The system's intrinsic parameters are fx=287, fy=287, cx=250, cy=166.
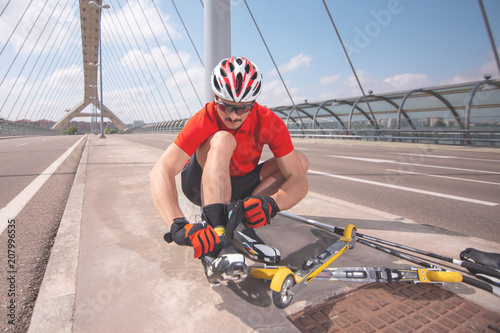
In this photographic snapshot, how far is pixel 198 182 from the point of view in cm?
237

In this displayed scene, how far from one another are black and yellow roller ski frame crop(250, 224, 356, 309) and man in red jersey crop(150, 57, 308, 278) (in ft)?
1.01

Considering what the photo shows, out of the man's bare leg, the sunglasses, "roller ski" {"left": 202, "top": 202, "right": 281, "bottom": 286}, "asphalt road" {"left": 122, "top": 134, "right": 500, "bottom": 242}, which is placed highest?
the sunglasses

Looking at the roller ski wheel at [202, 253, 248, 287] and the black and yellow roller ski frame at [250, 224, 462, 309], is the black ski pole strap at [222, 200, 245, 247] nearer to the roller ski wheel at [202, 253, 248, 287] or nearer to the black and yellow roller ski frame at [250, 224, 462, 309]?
the roller ski wheel at [202, 253, 248, 287]

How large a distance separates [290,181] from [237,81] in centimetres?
91

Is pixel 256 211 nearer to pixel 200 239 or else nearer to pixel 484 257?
pixel 200 239

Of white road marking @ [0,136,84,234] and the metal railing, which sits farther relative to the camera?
the metal railing

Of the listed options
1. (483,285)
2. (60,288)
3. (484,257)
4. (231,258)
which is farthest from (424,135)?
(60,288)

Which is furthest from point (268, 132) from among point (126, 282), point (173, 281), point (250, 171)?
point (126, 282)

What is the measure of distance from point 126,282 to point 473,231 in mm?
3192

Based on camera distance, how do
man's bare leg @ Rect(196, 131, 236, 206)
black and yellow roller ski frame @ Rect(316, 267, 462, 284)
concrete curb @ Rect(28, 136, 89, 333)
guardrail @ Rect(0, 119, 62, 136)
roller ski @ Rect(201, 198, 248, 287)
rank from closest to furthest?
1. concrete curb @ Rect(28, 136, 89, 333)
2. roller ski @ Rect(201, 198, 248, 287)
3. black and yellow roller ski frame @ Rect(316, 267, 462, 284)
4. man's bare leg @ Rect(196, 131, 236, 206)
5. guardrail @ Rect(0, 119, 62, 136)

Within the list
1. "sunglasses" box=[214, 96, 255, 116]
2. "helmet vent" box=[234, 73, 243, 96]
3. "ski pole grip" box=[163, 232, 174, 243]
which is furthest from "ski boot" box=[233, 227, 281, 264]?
"helmet vent" box=[234, 73, 243, 96]

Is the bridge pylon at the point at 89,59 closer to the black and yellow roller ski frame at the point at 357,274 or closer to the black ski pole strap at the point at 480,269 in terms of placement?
the black and yellow roller ski frame at the point at 357,274

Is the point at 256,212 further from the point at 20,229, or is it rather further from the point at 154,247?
the point at 20,229

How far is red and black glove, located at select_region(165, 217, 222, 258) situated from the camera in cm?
151
